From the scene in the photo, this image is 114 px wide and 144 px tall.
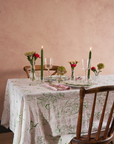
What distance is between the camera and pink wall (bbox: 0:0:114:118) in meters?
2.52

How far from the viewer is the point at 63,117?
133 centimetres

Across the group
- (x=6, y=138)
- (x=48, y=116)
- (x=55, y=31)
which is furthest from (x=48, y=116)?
(x=55, y=31)

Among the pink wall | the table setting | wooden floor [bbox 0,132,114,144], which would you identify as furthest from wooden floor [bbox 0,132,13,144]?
the table setting

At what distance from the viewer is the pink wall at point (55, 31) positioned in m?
2.52

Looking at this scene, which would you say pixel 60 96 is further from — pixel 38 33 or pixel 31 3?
pixel 31 3

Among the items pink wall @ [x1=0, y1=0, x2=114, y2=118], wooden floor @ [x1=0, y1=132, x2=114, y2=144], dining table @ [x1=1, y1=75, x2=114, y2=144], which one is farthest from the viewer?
pink wall @ [x1=0, y1=0, x2=114, y2=118]

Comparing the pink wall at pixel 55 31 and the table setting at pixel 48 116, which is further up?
the pink wall at pixel 55 31

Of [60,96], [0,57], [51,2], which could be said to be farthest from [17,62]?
[60,96]

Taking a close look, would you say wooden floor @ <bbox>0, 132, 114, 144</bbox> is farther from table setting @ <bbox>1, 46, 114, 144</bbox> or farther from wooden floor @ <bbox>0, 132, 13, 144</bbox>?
table setting @ <bbox>1, 46, 114, 144</bbox>

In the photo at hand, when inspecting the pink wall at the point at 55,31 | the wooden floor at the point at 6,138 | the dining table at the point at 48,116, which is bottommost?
the wooden floor at the point at 6,138

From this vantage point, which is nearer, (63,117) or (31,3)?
(63,117)

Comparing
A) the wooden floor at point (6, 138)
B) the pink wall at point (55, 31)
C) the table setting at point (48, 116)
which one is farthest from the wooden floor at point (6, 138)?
the table setting at point (48, 116)

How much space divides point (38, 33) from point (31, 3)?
1.45 ft

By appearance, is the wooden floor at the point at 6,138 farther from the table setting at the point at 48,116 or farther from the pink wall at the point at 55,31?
the table setting at the point at 48,116
